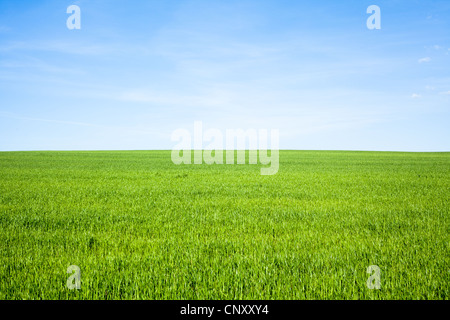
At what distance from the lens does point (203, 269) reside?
15.7 feet

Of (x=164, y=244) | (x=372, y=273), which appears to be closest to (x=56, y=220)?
(x=164, y=244)

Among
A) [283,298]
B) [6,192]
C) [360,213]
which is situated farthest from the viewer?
[6,192]

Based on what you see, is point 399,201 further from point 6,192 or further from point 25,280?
point 6,192

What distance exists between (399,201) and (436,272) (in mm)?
7735

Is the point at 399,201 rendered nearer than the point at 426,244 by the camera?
No

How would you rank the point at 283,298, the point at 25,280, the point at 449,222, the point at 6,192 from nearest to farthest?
the point at 283,298 < the point at 25,280 < the point at 449,222 < the point at 6,192

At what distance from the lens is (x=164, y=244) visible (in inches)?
239

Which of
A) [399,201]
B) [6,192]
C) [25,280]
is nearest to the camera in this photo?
[25,280]
